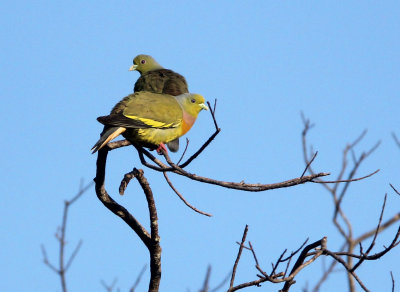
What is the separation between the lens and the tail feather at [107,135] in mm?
4535

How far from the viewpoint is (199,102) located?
6152 millimetres

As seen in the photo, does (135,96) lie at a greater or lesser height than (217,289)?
greater

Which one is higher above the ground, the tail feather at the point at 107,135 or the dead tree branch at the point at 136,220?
the tail feather at the point at 107,135

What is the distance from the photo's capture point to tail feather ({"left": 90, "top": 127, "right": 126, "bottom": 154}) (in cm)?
454

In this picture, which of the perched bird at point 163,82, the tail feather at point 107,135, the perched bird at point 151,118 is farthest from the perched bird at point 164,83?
the tail feather at point 107,135

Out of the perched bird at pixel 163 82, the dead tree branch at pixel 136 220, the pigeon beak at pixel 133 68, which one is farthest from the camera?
the pigeon beak at pixel 133 68

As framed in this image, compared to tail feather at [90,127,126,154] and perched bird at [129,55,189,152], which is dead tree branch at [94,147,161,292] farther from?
perched bird at [129,55,189,152]

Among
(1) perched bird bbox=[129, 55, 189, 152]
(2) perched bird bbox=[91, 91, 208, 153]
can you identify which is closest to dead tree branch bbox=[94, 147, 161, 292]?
(2) perched bird bbox=[91, 91, 208, 153]

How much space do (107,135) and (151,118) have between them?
2.38 feet

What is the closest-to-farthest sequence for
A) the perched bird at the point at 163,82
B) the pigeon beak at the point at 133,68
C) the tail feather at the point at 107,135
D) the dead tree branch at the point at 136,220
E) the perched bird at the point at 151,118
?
the tail feather at the point at 107,135 → the dead tree branch at the point at 136,220 → the perched bird at the point at 151,118 → the perched bird at the point at 163,82 → the pigeon beak at the point at 133,68

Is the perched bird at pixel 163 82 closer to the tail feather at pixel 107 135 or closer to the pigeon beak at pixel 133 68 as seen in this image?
the pigeon beak at pixel 133 68

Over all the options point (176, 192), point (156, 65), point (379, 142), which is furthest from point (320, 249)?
point (156, 65)

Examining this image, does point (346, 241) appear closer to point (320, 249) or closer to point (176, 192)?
point (176, 192)

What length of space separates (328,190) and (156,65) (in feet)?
9.26
